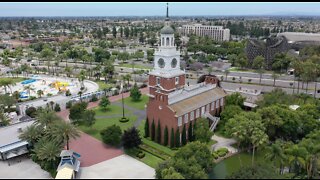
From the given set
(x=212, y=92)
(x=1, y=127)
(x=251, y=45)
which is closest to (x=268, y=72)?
(x=251, y=45)

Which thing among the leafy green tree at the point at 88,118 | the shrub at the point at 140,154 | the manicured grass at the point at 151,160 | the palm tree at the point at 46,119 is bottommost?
the manicured grass at the point at 151,160

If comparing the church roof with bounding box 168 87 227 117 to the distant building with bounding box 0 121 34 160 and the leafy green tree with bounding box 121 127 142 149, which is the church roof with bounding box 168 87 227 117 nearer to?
the leafy green tree with bounding box 121 127 142 149

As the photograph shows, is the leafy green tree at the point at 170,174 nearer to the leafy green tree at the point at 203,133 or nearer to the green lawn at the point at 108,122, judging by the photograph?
the leafy green tree at the point at 203,133

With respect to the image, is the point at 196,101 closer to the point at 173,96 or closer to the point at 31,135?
the point at 173,96

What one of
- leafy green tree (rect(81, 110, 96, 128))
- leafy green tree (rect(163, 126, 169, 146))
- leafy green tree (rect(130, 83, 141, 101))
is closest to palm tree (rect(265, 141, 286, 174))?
leafy green tree (rect(163, 126, 169, 146))

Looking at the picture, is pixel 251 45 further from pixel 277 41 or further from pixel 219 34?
pixel 219 34

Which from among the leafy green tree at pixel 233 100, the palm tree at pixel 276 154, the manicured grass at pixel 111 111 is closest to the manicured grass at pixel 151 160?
the palm tree at pixel 276 154
